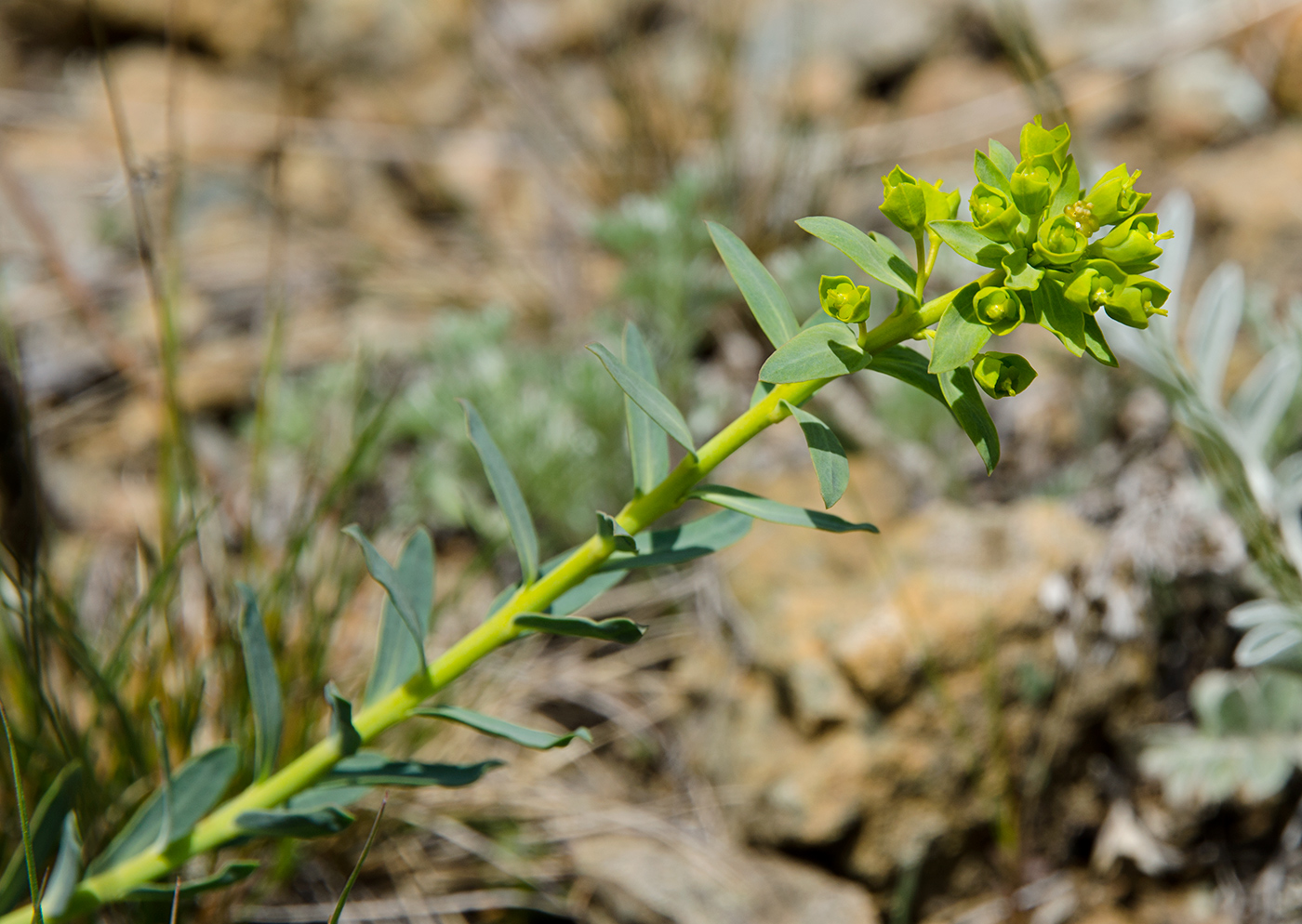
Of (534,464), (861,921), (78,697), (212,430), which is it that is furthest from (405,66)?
(861,921)

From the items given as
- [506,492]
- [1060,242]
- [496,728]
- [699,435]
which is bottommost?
[699,435]

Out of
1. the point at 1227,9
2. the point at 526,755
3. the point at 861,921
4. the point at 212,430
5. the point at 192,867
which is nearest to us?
the point at 192,867

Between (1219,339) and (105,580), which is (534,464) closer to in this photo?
(105,580)

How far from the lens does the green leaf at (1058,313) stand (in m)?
0.73

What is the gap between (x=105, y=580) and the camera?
259cm

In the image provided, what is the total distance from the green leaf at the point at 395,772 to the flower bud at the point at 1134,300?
0.76m

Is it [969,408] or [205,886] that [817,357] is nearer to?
[969,408]

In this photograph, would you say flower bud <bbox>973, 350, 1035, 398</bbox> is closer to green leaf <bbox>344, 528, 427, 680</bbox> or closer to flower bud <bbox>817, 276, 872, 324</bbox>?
flower bud <bbox>817, 276, 872, 324</bbox>

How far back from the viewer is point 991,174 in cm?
76

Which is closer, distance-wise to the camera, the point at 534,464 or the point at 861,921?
the point at 861,921

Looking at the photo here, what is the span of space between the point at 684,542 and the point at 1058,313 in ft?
1.45

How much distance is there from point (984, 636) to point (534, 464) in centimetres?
123

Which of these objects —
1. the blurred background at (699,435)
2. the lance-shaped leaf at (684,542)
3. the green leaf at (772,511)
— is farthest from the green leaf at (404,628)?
the blurred background at (699,435)

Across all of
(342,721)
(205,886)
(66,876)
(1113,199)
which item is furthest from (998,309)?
(66,876)
